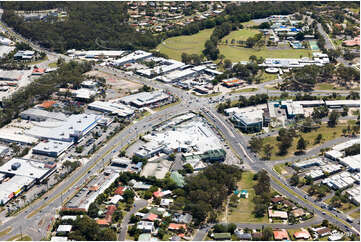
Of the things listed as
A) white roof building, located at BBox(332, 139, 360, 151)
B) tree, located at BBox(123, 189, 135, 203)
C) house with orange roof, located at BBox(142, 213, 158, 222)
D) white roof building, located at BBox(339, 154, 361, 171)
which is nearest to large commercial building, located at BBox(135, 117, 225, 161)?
tree, located at BBox(123, 189, 135, 203)

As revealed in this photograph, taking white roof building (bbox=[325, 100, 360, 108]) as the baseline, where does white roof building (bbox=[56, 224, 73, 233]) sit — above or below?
below

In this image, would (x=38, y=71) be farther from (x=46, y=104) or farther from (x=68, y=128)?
(x=68, y=128)

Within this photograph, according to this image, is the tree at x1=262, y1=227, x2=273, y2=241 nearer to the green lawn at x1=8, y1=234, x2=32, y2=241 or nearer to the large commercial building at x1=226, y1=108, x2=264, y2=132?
the green lawn at x1=8, y1=234, x2=32, y2=241

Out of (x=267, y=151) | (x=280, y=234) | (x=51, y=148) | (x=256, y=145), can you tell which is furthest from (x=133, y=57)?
(x=280, y=234)

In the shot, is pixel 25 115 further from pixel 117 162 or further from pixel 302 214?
pixel 302 214

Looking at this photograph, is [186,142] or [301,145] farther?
[186,142]
